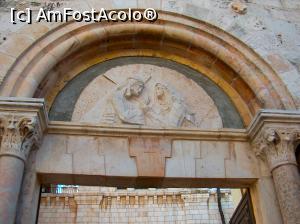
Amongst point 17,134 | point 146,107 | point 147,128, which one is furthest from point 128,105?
point 17,134

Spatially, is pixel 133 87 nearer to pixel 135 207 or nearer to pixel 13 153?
pixel 13 153

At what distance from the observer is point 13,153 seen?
3916mm

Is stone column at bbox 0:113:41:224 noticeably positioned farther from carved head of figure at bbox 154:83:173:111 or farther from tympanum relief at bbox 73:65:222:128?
carved head of figure at bbox 154:83:173:111

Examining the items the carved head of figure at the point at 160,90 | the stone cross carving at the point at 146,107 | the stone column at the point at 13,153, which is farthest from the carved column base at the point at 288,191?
the stone column at the point at 13,153

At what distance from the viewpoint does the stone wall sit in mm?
12469

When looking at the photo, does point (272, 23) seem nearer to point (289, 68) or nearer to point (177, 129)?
point (289, 68)

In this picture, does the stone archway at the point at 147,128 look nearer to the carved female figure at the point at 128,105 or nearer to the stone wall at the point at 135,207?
the carved female figure at the point at 128,105

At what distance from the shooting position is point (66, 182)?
4539 millimetres

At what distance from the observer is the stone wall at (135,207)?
1247 cm

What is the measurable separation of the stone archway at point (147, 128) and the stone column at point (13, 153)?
0.01 m

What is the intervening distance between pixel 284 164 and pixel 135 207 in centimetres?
919

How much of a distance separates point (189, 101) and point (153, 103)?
537 mm

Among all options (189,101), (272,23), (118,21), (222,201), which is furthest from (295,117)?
(222,201)

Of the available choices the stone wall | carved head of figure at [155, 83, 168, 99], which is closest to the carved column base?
carved head of figure at [155, 83, 168, 99]
